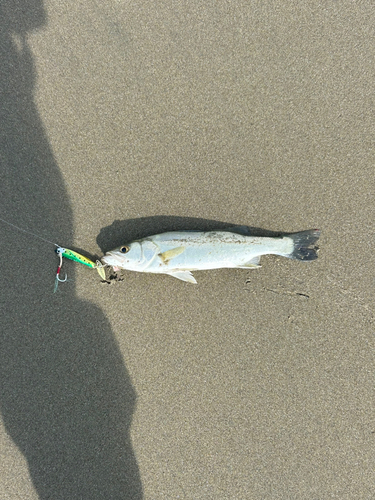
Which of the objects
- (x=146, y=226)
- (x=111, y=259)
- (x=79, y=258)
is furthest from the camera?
(x=146, y=226)

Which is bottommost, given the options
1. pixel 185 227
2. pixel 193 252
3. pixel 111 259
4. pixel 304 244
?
pixel 304 244

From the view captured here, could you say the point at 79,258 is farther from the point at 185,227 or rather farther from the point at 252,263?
the point at 252,263

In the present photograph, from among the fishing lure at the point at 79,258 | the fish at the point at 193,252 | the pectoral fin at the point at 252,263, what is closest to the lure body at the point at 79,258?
the fishing lure at the point at 79,258

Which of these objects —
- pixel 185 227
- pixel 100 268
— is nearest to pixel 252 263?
pixel 185 227

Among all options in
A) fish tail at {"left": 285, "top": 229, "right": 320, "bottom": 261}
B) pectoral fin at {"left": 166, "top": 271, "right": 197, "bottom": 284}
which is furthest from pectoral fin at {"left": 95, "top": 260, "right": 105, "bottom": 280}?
fish tail at {"left": 285, "top": 229, "right": 320, "bottom": 261}

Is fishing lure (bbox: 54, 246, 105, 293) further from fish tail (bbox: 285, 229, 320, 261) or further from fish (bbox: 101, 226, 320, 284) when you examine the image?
fish tail (bbox: 285, 229, 320, 261)

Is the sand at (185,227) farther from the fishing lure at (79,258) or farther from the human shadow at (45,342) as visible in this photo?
the fishing lure at (79,258)
